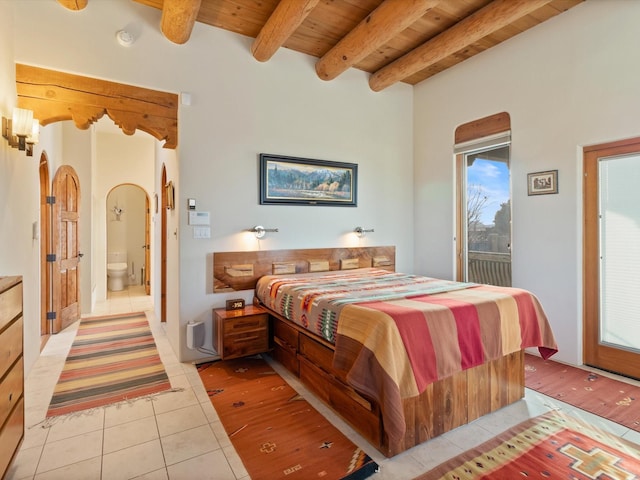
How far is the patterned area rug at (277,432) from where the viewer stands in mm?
1842

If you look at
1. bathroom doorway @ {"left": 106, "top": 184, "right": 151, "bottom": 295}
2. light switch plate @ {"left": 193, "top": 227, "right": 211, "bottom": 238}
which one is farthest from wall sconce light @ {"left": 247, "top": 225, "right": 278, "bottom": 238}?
bathroom doorway @ {"left": 106, "top": 184, "right": 151, "bottom": 295}

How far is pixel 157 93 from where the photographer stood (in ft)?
10.5

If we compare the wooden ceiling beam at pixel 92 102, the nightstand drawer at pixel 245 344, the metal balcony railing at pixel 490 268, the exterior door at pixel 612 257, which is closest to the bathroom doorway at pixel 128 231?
the wooden ceiling beam at pixel 92 102

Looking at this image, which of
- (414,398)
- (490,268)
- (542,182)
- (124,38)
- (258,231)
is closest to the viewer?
(414,398)

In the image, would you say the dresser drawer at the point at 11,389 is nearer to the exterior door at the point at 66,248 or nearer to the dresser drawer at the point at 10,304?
the dresser drawer at the point at 10,304

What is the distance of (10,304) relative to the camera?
163cm

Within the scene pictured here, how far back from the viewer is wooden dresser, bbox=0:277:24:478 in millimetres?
1514

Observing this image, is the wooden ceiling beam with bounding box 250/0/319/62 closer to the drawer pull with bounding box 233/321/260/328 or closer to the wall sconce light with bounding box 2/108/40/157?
the wall sconce light with bounding box 2/108/40/157

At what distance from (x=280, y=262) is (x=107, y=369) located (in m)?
1.89

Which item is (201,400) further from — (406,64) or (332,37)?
(406,64)

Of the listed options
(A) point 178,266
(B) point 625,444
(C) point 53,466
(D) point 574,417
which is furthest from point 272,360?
(B) point 625,444

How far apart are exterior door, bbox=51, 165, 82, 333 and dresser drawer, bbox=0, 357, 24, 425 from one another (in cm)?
283

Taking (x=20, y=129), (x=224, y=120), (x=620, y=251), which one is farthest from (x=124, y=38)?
(x=620, y=251)

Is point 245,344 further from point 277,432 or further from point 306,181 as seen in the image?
point 306,181
